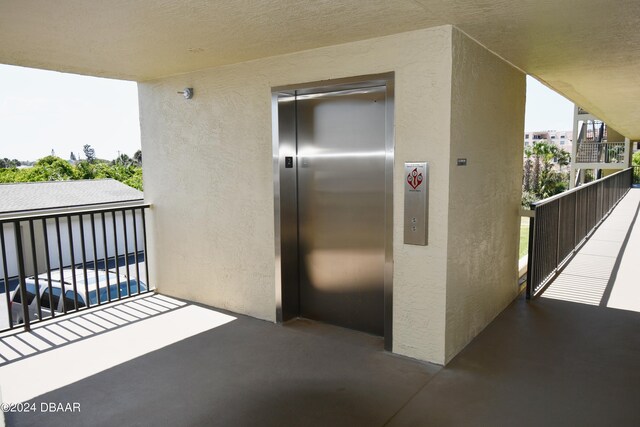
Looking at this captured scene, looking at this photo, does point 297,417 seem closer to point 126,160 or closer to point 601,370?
point 601,370

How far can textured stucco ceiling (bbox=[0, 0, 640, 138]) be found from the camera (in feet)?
7.81

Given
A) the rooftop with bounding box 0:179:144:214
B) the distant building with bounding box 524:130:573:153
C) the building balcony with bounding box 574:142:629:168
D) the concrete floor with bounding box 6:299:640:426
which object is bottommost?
the concrete floor with bounding box 6:299:640:426

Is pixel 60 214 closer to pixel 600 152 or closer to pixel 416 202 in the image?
pixel 416 202

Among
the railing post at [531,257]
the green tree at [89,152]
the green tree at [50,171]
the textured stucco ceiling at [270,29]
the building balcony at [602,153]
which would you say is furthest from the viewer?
the green tree at [89,152]

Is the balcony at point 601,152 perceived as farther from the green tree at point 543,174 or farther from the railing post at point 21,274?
the railing post at point 21,274

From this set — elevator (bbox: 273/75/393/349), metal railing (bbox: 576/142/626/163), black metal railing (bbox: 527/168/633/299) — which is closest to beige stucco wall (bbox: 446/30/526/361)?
black metal railing (bbox: 527/168/633/299)

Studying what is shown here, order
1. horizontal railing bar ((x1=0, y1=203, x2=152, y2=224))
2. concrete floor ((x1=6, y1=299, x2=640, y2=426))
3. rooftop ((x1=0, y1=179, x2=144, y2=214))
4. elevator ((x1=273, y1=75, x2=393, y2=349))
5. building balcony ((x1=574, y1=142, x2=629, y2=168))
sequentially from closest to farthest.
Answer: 1. concrete floor ((x1=6, y1=299, x2=640, y2=426))
2. elevator ((x1=273, y1=75, x2=393, y2=349))
3. horizontal railing bar ((x1=0, y1=203, x2=152, y2=224))
4. rooftop ((x1=0, y1=179, x2=144, y2=214))
5. building balcony ((x1=574, y1=142, x2=629, y2=168))

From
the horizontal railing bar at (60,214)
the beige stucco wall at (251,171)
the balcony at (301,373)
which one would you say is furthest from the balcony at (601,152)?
the horizontal railing bar at (60,214)

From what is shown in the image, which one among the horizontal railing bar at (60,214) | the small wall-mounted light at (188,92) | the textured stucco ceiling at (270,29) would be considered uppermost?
the textured stucco ceiling at (270,29)

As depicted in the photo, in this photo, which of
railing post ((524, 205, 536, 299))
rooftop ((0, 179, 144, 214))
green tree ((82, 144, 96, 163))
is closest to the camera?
railing post ((524, 205, 536, 299))

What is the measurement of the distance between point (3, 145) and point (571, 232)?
35618 mm

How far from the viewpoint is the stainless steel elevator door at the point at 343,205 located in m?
3.54

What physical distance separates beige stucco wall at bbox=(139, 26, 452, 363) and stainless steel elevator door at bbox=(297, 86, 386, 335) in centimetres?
31

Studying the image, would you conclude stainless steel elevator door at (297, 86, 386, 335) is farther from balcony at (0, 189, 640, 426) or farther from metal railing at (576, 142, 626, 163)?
metal railing at (576, 142, 626, 163)
